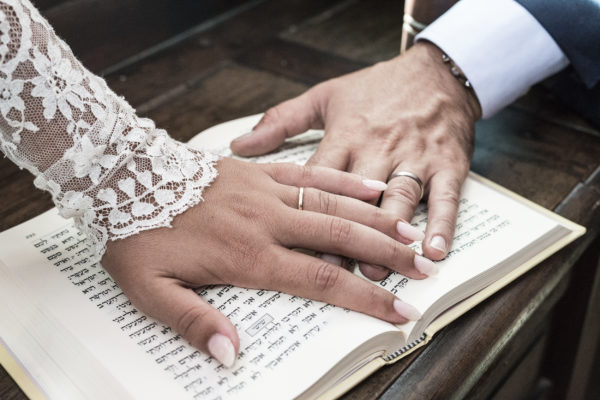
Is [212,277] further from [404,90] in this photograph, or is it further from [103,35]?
[103,35]

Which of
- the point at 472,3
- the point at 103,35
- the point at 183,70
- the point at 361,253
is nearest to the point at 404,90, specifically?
the point at 472,3

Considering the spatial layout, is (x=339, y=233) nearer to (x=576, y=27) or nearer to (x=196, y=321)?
(x=196, y=321)

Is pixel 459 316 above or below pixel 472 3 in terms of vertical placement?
below

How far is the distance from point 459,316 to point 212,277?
0.95 feet

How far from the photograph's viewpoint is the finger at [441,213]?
69cm

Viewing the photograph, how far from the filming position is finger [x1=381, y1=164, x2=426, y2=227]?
0.75 m

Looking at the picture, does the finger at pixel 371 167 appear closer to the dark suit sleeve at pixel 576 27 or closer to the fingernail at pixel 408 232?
the fingernail at pixel 408 232

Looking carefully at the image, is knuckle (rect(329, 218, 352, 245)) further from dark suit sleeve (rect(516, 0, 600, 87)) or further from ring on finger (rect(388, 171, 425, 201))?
dark suit sleeve (rect(516, 0, 600, 87))

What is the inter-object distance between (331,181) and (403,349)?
0.23 m

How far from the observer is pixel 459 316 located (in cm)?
67

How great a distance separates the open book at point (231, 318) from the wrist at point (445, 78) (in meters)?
0.24

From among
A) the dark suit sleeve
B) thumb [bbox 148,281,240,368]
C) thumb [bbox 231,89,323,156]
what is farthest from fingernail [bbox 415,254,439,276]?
the dark suit sleeve

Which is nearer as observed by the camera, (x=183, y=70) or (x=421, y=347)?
(x=421, y=347)

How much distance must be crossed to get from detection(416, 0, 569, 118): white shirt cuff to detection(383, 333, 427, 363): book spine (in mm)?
464
